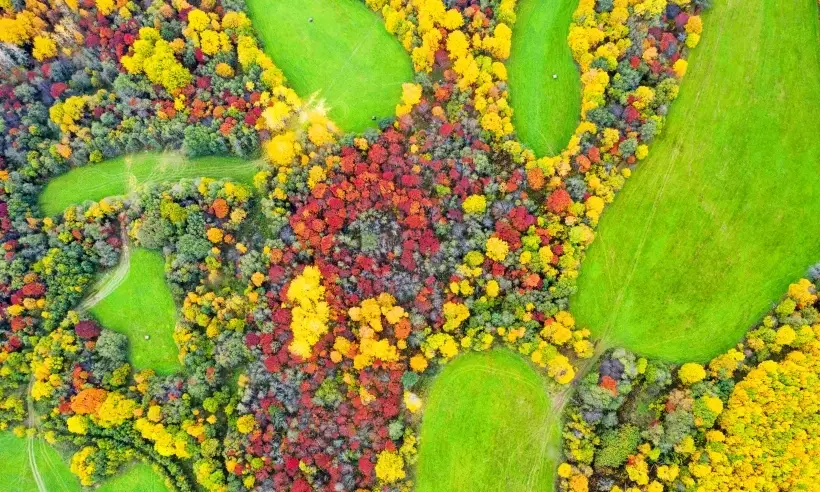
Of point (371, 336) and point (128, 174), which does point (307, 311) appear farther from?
point (128, 174)

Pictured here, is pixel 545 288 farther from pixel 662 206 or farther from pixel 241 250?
pixel 241 250

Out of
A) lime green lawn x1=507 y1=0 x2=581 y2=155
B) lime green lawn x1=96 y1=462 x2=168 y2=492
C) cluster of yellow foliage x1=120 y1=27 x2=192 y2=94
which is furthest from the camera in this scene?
cluster of yellow foliage x1=120 y1=27 x2=192 y2=94

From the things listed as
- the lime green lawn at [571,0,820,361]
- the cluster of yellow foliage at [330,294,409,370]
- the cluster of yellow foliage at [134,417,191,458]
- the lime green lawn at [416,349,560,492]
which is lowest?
the cluster of yellow foliage at [134,417,191,458]

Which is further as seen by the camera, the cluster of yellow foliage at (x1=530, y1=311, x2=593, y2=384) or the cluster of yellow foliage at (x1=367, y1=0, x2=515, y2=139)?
the cluster of yellow foliage at (x1=367, y1=0, x2=515, y2=139)

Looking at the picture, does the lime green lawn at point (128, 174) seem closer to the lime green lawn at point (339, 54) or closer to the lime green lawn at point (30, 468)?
the lime green lawn at point (339, 54)

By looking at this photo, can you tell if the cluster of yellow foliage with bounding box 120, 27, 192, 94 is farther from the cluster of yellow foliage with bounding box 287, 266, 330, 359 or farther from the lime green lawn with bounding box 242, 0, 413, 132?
the cluster of yellow foliage with bounding box 287, 266, 330, 359

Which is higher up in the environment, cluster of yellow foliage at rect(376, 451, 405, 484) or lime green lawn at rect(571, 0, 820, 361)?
lime green lawn at rect(571, 0, 820, 361)

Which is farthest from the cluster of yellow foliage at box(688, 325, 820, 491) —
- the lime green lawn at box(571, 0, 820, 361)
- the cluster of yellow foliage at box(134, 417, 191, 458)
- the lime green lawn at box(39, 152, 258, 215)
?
the lime green lawn at box(39, 152, 258, 215)
